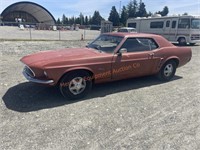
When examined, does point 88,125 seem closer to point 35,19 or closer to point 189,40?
point 189,40

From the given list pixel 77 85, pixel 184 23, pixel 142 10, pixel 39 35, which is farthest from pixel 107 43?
pixel 142 10

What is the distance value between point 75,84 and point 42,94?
950 millimetres

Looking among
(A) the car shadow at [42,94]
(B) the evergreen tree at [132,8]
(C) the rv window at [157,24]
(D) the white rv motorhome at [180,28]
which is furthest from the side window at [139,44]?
(B) the evergreen tree at [132,8]

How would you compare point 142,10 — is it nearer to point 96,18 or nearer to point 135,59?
point 96,18

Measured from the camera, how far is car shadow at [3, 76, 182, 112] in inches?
172

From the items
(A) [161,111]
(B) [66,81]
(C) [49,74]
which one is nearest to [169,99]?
(A) [161,111]

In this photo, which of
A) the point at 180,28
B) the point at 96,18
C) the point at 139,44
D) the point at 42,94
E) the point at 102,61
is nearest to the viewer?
the point at 102,61

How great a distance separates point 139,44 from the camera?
5781 mm

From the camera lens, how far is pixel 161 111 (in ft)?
14.1

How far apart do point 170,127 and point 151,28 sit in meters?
19.8

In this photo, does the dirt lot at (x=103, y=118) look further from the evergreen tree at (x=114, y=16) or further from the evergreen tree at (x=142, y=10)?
the evergreen tree at (x=142, y=10)

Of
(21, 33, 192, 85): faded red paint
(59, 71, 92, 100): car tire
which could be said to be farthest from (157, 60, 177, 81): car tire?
(59, 71, 92, 100): car tire

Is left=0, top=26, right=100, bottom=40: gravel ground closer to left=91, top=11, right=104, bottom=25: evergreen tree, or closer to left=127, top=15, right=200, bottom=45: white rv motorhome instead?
left=127, top=15, right=200, bottom=45: white rv motorhome

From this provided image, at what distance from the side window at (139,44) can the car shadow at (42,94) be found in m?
1.07
